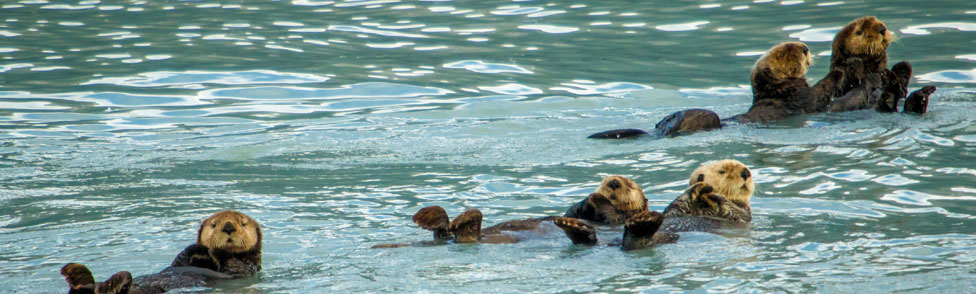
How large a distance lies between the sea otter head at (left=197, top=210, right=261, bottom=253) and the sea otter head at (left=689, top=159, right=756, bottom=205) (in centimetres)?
225

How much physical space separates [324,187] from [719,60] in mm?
6863

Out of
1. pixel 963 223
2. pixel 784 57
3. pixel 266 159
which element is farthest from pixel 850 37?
pixel 266 159

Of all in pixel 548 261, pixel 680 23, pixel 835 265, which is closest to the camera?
pixel 835 265

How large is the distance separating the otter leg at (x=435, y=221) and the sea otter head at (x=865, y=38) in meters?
4.43

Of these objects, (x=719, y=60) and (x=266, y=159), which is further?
(x=719, y=60)

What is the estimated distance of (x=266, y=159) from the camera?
6961mm

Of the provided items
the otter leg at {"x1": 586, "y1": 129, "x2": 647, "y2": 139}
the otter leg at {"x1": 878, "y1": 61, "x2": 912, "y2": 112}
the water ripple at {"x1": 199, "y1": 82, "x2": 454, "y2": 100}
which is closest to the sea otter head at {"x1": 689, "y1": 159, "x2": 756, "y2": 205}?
the otter leg at {"x1": 586, "y1": 129, "x2": 647, "y2": 139}

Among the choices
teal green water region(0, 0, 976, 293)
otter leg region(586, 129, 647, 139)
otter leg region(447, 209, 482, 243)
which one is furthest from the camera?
otter leg region(586, 129, 647, 139)

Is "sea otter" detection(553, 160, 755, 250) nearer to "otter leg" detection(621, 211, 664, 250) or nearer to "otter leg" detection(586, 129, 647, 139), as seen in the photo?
"otter leg" detection(621, 211, 664, 250)

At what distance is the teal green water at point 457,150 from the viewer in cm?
405

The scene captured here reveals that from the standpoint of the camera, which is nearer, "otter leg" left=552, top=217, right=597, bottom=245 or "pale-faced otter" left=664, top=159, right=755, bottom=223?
"otter leg" left=552, top=217, right=597, bottom=245

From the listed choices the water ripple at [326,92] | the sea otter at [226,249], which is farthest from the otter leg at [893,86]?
the sea otter at [226,249]

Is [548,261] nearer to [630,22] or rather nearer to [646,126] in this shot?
[646,126]

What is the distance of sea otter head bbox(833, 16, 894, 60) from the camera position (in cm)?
755
